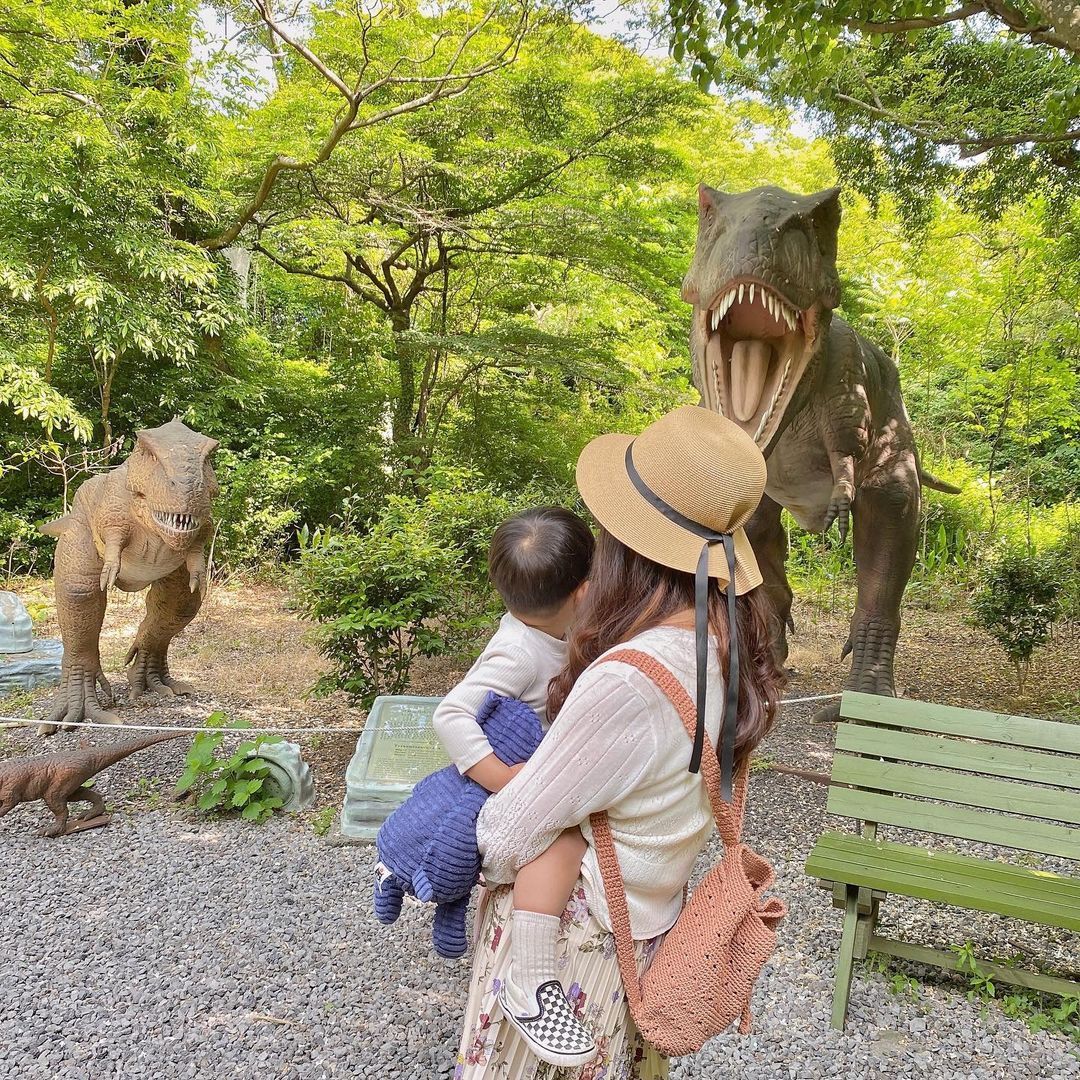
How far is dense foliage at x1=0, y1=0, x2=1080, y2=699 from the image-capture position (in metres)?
5.18

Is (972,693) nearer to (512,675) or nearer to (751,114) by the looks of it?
(512,675)

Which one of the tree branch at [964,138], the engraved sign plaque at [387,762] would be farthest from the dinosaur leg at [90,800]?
the tree branch at [964,138]

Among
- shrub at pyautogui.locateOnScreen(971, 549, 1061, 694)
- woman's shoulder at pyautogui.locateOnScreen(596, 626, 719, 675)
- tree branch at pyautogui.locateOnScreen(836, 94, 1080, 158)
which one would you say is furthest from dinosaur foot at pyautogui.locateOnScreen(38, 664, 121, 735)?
shrub at pyautogui.locateOnScreen(971, 549, 1061, 694)

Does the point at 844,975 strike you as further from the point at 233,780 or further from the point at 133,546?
the point at 133,546

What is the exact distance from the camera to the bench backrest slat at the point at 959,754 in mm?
A: 2609

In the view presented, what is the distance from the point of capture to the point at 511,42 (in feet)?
23.8

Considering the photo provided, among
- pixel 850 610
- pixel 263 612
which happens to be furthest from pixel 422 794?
pixel 850 610

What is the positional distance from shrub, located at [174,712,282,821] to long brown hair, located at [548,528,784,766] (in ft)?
9.60

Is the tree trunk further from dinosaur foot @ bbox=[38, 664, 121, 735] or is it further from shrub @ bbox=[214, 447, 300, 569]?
dinosaur foot @ bbox=[38, 664, 121, 735]

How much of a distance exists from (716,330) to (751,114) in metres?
9.53

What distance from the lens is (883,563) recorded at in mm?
4199

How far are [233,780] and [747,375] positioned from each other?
2797mm

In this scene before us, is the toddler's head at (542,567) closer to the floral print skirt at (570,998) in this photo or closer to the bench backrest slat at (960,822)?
the floral print skirt at (570,998)

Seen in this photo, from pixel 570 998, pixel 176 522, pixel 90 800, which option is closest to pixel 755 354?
pixel 570 998
